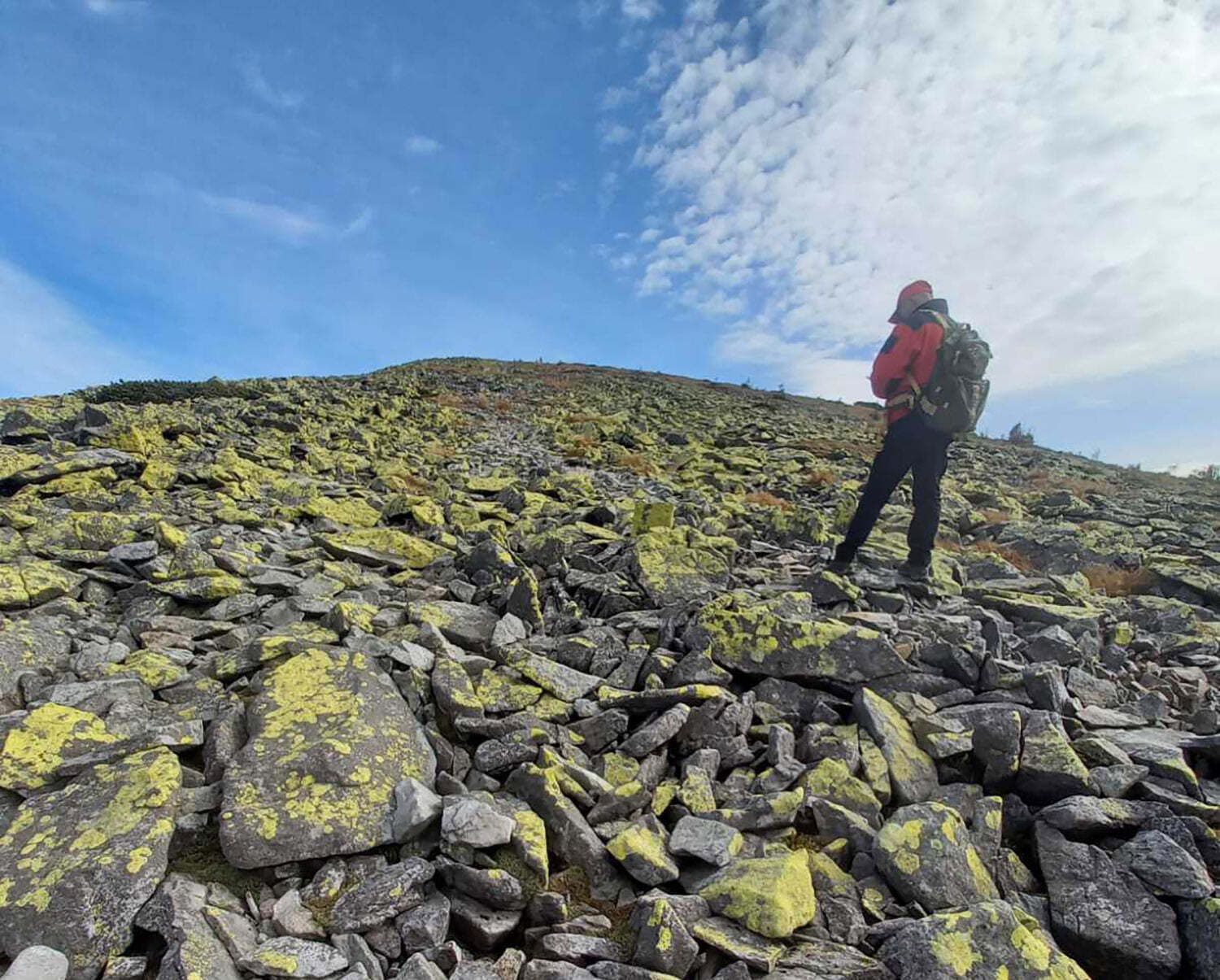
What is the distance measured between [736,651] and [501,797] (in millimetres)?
2374

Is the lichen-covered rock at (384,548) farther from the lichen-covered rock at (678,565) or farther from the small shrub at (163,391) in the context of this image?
the small shrub at (163,391)

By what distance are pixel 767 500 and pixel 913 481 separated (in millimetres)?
5290

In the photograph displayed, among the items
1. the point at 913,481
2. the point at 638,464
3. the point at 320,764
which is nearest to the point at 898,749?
the point at 320,764

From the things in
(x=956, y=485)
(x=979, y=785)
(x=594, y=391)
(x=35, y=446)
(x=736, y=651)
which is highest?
(x=594, y=391)

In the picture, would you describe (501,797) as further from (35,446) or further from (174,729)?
(35,446)

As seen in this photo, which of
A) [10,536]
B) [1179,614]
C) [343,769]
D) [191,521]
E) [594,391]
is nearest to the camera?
[343,769]

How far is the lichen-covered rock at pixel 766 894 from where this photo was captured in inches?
115

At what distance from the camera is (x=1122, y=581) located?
30.5 ft

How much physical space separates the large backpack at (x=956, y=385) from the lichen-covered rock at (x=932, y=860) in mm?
5144

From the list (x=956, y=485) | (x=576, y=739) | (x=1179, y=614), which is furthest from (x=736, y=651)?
(x=956, y=485)

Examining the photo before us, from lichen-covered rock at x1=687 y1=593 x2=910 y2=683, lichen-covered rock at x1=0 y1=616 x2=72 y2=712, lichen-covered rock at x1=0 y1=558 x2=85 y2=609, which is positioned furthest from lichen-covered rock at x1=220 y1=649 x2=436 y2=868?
lichen-covered rock at x1=0 y1=558 x2=85 y2=609

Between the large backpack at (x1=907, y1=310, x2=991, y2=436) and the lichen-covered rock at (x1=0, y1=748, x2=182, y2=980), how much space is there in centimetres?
785

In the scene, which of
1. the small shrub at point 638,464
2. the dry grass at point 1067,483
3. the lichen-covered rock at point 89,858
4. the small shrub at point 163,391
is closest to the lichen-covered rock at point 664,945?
the lichen-covered rock at point 89,858

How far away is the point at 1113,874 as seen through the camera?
3.26 m
